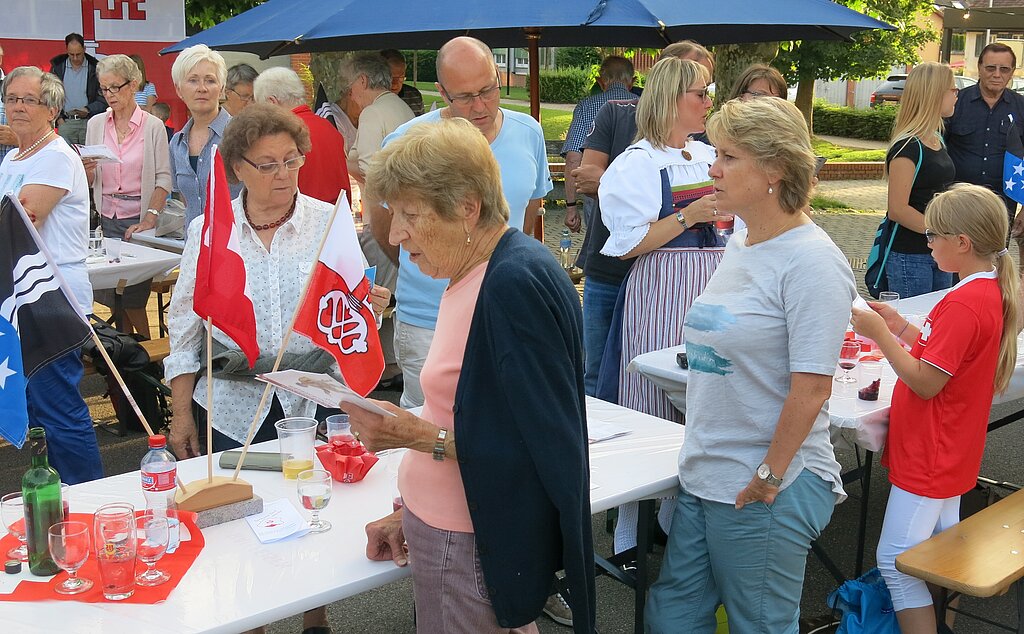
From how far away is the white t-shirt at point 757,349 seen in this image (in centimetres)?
256

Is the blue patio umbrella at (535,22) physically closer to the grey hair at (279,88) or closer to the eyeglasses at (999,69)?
the grey hair at (279,88)

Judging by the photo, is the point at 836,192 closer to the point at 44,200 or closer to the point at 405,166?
the point at 44,200

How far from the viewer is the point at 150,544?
7.52 feet

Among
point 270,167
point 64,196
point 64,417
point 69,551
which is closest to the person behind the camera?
point 69,551

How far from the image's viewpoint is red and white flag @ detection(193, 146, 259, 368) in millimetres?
2590

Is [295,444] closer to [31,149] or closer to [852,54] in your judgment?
[31,149]

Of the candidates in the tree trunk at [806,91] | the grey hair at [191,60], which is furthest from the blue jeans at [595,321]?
the tree trunk at [806,91]

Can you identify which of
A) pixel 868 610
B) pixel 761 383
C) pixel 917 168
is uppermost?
pixel 917 168

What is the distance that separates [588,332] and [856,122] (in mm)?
26733

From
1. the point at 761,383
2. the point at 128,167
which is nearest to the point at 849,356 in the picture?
the point at 761,383

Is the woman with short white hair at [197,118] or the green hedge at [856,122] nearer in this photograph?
the woman with short white hair at [197,118]

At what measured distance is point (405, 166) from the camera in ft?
7.00

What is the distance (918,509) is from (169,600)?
238 cm

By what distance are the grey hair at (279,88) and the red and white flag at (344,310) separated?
9.87ft
